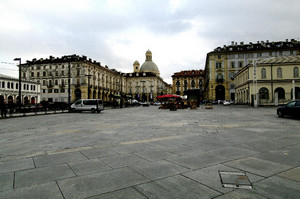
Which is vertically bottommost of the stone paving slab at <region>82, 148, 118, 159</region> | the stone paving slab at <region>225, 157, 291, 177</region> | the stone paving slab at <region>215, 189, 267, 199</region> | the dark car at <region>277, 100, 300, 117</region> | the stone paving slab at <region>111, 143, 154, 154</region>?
the stone paving slab at <region>215, 189, 267, 199</region>

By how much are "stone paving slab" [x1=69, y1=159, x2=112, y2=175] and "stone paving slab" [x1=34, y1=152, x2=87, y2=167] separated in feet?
1.09

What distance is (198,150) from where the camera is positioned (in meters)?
5.48

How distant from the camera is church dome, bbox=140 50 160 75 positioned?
4876 inches

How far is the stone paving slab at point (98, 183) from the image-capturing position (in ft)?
9.89

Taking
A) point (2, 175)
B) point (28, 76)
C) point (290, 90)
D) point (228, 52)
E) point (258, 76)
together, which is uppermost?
point (228, 52)

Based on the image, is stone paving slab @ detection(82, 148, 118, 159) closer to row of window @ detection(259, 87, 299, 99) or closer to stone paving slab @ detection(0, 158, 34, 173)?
stone paving slab @ detection(0, 158, 34, 173)

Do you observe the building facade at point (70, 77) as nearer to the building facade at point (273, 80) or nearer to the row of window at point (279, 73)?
the building facade at point (273, 80)

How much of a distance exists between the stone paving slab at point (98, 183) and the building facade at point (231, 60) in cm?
6451

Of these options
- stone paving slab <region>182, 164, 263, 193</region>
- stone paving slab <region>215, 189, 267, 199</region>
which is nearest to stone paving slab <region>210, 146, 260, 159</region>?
stone paving slab <region>182, 164, 263, 193</region>

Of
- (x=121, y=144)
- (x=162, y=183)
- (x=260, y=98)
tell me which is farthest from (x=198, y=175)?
(x=260, y=98)

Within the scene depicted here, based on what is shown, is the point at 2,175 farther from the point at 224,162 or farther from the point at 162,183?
the point at 224,162

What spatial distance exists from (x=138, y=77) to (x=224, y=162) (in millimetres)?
100634

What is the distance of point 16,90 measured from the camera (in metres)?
61.2

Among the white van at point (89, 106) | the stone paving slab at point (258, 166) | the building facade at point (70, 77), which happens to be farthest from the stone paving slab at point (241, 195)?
the building facade at point (70, 77)
